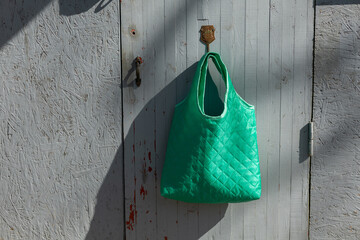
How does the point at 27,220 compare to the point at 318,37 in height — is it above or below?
below

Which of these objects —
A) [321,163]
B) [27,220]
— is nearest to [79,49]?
[27,220]

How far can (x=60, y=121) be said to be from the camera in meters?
2.03

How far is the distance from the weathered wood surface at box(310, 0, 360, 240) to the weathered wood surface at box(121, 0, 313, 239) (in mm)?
62

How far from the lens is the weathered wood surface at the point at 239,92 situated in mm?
1944

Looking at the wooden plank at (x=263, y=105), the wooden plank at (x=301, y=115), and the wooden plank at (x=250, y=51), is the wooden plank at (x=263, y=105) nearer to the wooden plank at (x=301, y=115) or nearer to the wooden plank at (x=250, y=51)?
the wooden plank at (x=250, y=51)

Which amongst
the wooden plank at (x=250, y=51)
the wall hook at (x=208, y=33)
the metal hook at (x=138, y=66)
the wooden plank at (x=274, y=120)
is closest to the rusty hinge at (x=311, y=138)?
the wooden plank at (x=274, y=120)

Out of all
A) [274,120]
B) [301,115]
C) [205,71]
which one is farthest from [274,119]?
[205,71]

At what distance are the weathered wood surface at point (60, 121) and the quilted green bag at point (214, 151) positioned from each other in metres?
0.38

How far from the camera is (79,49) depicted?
6.54 ft

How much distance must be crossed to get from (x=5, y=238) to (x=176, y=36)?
1.46m

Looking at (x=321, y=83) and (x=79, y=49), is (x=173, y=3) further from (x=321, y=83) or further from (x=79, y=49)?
(x=321, y=83)

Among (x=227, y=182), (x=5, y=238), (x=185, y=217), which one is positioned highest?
(x=227, y=182)

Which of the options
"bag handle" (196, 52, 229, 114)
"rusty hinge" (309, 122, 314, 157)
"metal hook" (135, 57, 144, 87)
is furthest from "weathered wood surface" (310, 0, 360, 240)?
"metal hook" (135, 57, 144, 87)

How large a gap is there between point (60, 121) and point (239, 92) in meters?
0.96
